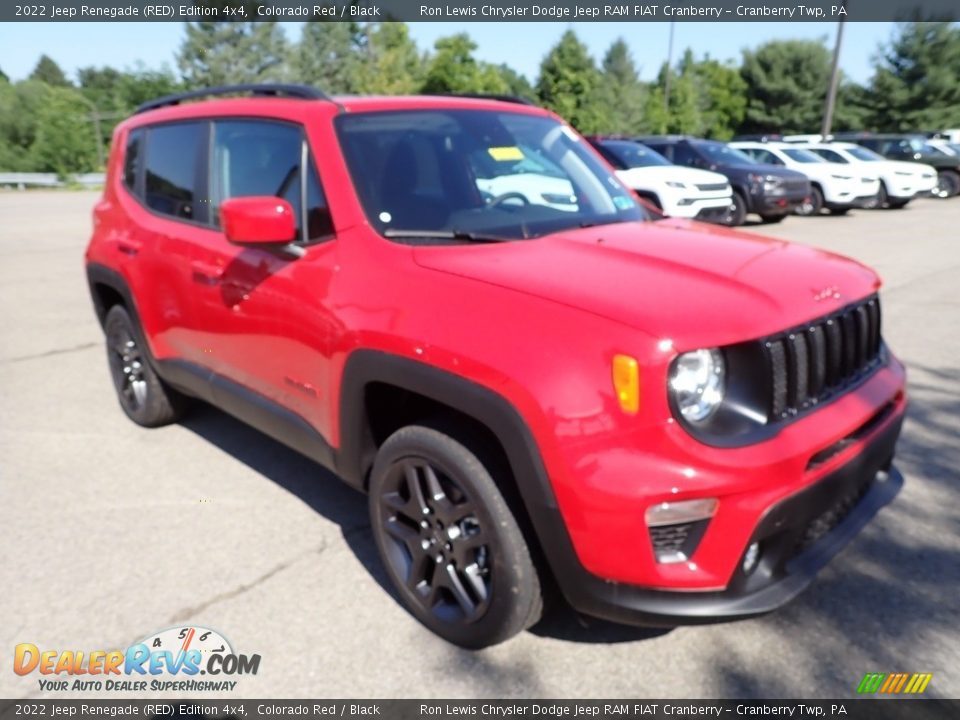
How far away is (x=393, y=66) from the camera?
32688 mm

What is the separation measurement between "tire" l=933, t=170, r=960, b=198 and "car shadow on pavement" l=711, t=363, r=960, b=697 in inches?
862

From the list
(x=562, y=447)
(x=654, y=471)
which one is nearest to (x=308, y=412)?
(x=562, y=447)

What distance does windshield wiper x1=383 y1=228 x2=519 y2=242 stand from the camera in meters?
2.81

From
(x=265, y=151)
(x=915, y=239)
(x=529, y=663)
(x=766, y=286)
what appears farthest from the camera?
(x=915, y=239)

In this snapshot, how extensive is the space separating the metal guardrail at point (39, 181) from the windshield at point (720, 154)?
23.6m

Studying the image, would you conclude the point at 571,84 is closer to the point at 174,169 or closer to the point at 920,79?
the point at 920,79

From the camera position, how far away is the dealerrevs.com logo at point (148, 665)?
8.35ft

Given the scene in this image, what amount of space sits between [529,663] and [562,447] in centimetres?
88

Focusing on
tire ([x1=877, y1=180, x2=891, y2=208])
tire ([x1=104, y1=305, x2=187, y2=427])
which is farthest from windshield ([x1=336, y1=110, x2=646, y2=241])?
tire ([x1=877, y1=180, x2=891, y2=208])

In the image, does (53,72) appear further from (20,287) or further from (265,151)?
(265,151)

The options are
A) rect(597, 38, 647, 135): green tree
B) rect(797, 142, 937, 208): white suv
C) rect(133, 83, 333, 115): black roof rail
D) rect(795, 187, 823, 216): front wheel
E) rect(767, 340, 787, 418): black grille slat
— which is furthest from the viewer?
rect(597, 38, 647, 135): green tree

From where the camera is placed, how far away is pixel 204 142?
12.4 ft

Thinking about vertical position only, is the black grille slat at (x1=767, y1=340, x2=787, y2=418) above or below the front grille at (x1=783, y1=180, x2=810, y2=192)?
above

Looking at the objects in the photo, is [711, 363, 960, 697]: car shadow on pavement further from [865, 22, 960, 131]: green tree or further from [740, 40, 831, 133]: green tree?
[740, 40, 831, 133]: green tree
